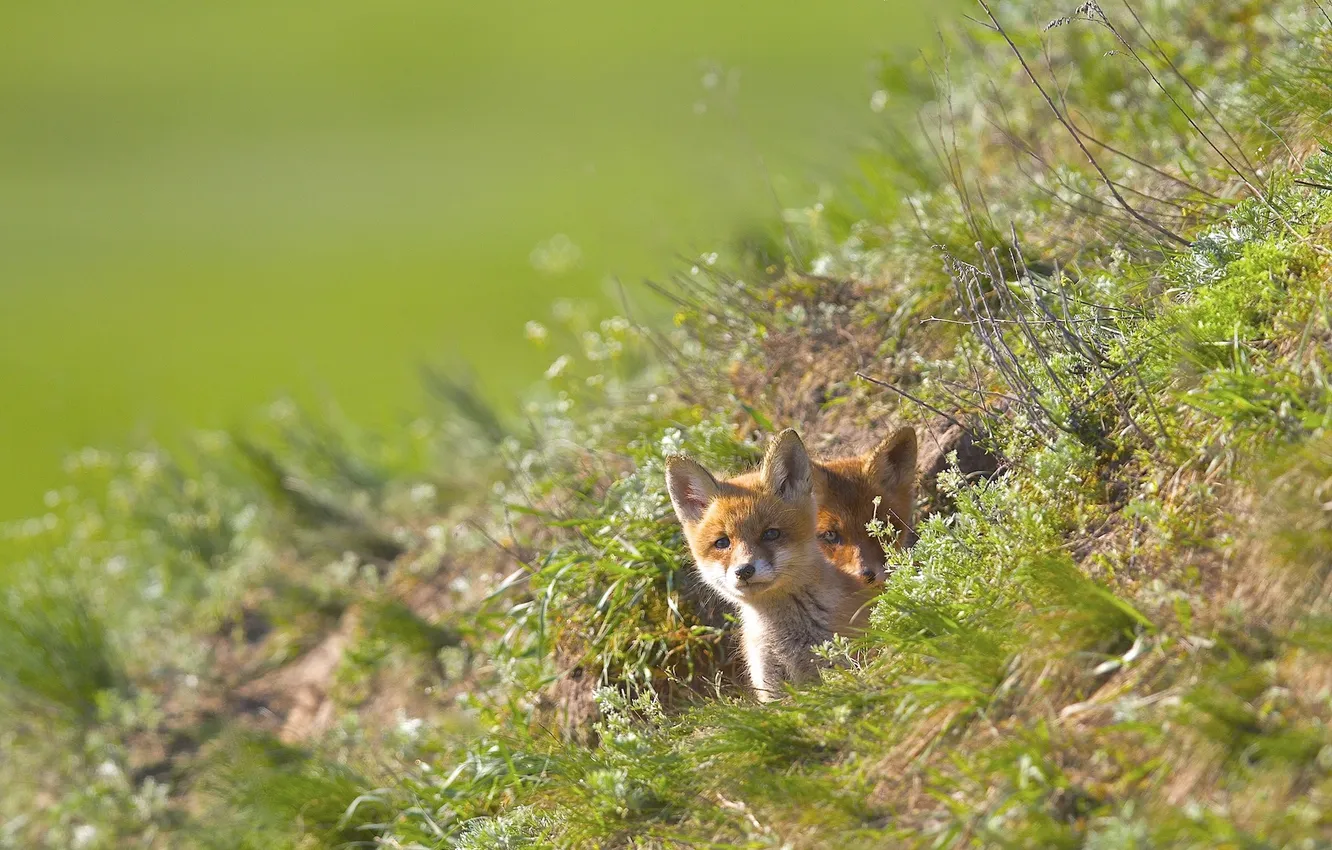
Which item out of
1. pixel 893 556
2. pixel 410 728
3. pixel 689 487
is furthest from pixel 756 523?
pixel 410 728

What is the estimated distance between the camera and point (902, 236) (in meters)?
6.50

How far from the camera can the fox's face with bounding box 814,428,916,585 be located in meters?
5.38

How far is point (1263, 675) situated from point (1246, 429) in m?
0.94

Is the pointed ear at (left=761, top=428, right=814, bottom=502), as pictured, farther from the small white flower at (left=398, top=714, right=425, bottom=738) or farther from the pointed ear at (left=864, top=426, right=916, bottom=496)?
the small white flower at (left=398, top=714, right=425, bottom=738)

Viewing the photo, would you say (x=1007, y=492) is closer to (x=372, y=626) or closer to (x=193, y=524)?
(x=372, y=626)

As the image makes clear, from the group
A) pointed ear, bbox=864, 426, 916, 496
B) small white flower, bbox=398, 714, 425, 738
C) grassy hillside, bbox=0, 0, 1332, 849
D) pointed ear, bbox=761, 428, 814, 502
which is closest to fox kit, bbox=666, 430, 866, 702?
pointed ear, bbox=761, 428, 814, 502

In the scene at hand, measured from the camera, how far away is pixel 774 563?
4.89m

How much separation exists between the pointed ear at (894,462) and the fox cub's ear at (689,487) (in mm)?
754

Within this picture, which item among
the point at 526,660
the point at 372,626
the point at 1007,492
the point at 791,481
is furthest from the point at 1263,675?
the point at 372,626

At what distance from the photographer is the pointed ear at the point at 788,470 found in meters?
4.98

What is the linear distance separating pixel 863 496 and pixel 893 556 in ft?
2.93

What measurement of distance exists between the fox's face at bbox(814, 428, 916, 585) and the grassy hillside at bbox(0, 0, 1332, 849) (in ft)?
0.61

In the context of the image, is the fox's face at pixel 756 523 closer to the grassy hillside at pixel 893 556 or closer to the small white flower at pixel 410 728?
the grassy hillside at pixel 893 556

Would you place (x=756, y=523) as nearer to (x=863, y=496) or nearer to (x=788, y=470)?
(x=788, y=470)
